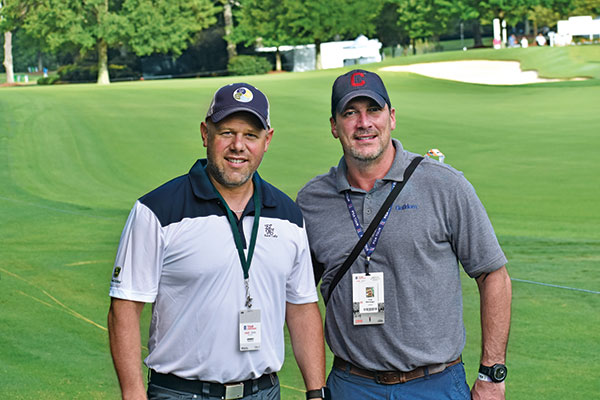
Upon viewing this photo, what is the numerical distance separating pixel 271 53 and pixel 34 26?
901 inches

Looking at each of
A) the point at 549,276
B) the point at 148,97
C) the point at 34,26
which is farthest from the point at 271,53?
the point at 549,276

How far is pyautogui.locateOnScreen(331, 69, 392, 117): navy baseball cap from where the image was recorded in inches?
167

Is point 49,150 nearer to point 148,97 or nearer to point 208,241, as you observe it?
point 148,97

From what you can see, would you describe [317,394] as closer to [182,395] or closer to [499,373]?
[182,395]

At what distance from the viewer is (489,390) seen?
13.8 ft

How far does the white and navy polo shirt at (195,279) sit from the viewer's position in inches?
142

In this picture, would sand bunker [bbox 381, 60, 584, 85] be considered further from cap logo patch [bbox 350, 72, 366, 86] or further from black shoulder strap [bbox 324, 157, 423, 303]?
black shoulder strap [bbox 324, 157, 423, 303]

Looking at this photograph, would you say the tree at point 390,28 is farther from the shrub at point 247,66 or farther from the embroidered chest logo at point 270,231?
the embroidered chest logo at point 270,231

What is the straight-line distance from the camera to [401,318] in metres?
4.09

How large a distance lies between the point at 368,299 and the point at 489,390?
73 cm

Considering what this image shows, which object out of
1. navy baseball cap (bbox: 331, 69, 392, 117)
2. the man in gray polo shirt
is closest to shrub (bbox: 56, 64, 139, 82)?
navy baseball cap (bbox: 331, 69, 392, 117)

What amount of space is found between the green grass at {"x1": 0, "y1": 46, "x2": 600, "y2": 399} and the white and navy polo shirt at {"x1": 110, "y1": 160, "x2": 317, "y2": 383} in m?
2.98

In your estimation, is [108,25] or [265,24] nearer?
[108,25]

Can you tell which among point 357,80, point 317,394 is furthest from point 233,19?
point 317,394
